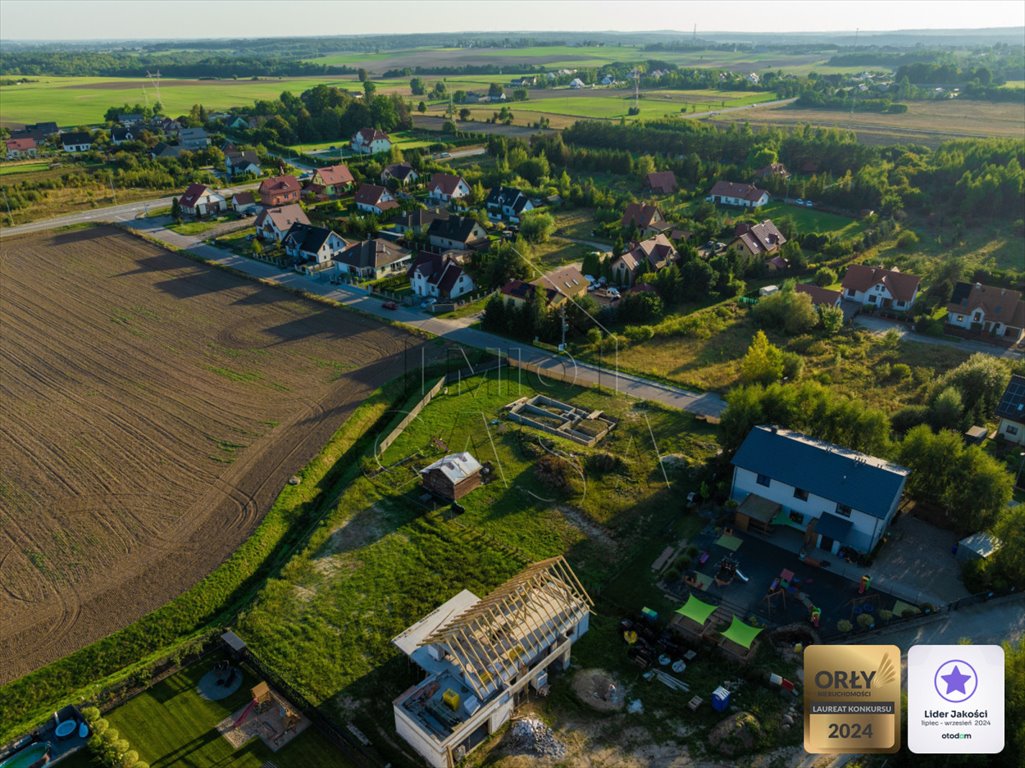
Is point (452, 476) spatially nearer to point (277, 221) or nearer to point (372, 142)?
point (277, 221)

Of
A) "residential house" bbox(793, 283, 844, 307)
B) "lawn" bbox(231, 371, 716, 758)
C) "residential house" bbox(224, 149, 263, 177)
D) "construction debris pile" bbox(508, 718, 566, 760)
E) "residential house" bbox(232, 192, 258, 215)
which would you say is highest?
"residential house" bbox(224, 149, 263, 177)

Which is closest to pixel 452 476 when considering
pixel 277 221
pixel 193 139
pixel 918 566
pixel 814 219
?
pixel 918 566

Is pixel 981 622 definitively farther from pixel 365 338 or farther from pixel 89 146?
pixel 89 146

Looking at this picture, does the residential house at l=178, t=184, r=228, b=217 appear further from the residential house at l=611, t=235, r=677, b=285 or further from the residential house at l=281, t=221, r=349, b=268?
the residential house at l=611, t=235, r=677, b=285

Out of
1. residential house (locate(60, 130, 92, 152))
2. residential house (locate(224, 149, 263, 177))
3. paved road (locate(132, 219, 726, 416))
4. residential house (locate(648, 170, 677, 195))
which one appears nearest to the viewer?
paved road (locate(132, 219, 726, 416))

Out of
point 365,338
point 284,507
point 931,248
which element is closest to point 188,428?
point 284,507

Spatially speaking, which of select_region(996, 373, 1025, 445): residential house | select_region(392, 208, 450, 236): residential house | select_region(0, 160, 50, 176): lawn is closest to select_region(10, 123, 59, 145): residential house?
select_region(0, 160, 50, 176): lawn

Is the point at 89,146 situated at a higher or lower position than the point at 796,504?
higher
